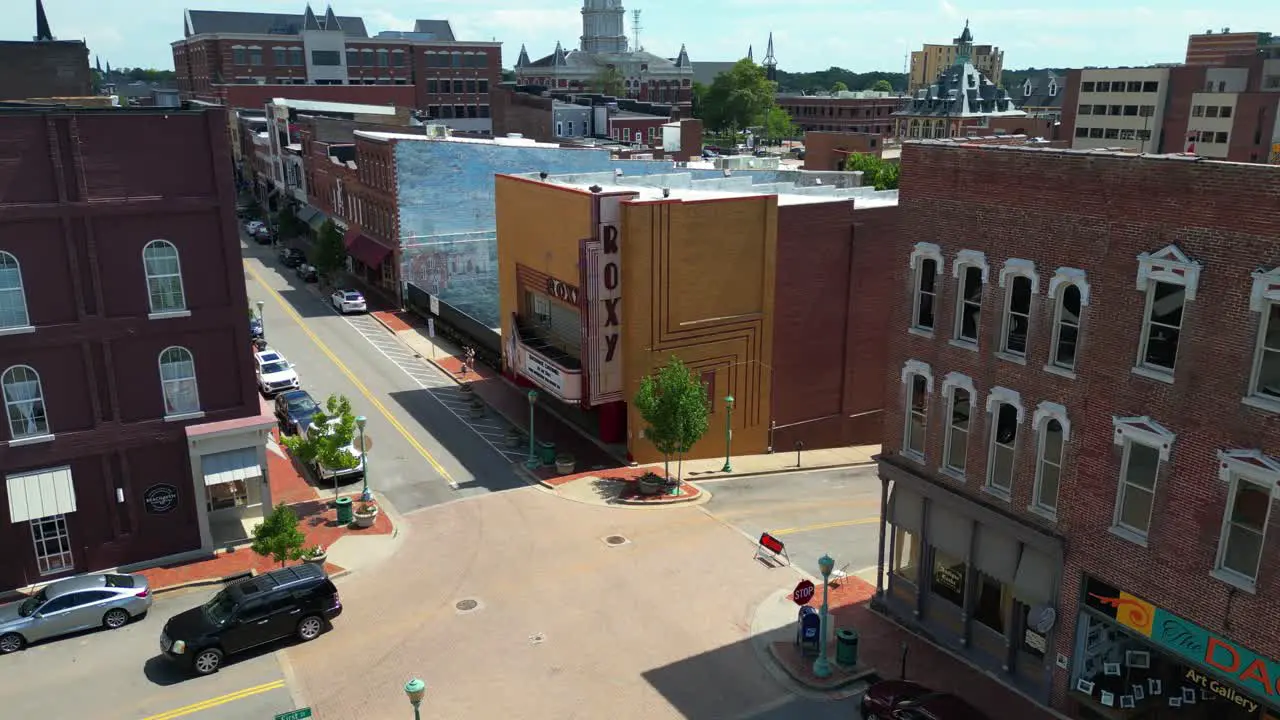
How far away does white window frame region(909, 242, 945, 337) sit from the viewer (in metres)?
21.0

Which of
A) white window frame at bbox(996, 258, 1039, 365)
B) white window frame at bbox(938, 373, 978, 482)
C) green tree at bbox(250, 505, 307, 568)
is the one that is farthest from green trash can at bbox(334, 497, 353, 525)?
white window frame at bbox(996, 258, 1039, 365)

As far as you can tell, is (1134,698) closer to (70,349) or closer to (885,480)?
(885,480)

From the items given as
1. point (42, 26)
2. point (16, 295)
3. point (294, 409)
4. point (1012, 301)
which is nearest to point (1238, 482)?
point (1012, 301)

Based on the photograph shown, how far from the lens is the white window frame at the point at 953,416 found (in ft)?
68.0

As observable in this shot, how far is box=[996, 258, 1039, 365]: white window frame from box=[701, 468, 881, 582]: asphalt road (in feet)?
29.2

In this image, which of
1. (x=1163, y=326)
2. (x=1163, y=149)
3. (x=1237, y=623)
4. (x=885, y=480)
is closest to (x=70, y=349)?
(x=885, y=480)

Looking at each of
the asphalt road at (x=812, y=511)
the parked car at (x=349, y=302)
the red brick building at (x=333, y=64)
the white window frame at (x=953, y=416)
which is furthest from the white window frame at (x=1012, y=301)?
the red brick building at (x=333, y=64)

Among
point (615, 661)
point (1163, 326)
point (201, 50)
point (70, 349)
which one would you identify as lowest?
point (615, 661)

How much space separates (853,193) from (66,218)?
3107 cm

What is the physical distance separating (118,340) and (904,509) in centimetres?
2120

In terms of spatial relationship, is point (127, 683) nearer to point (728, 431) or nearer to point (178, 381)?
point (178, 381)

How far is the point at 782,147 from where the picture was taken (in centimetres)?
18425

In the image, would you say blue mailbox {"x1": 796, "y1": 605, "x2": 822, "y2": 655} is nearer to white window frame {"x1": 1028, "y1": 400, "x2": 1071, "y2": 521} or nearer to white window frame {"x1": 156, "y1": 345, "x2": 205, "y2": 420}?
white window frame {"x1": 1028, "y1": 400, "x2": 1071, "y2": 521}

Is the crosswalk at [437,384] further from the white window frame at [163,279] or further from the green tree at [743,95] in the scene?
the green tree at [743,95]
